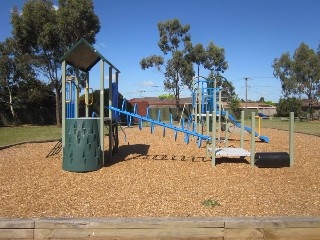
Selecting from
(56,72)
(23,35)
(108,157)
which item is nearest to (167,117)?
(56,72)

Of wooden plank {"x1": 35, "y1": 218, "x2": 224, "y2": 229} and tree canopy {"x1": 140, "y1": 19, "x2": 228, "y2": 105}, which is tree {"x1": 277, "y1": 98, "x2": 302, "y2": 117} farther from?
wooden plank {"x1": 35, "y1": 218, "x2": 224, "y2": 229}

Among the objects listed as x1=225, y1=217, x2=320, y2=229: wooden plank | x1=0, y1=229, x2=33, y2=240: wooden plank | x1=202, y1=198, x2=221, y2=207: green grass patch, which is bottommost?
x1=202, y1=198, x2=221, y2=207: green grass patch

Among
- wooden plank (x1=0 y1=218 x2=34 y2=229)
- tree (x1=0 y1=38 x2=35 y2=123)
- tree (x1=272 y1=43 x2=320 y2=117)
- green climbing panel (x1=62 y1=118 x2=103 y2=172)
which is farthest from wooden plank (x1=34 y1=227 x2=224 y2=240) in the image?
tree (x1=272 y1=43 x2=320 y2=117)

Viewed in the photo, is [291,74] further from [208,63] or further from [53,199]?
[53,199]

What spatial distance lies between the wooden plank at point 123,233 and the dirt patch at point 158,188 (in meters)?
0.82

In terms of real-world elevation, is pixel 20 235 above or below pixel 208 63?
below

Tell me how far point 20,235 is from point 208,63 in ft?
103

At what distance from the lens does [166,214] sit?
4.10 meters

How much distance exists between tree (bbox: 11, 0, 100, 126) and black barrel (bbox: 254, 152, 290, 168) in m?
19.5

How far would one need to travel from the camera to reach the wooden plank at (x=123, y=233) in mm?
3227

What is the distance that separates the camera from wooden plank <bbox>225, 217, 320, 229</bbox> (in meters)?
3.25

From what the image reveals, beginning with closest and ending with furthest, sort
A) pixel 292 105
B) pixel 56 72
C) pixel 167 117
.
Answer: pixel 56 72
pixel 167 117
pixel 292 105

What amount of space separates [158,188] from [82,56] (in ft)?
14.3

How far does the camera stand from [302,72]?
155 feet
